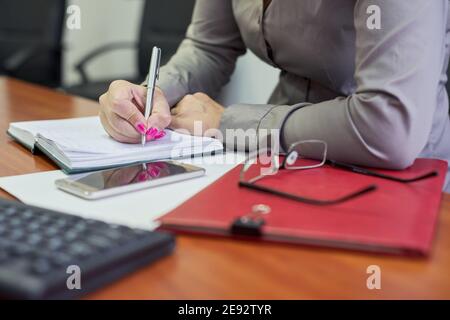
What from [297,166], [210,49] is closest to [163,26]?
[210,49]

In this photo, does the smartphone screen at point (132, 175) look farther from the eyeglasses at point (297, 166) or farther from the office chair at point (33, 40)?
the office chair at point (33, 40)

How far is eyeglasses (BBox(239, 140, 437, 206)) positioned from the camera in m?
0.61

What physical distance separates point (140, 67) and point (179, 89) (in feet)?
5.37

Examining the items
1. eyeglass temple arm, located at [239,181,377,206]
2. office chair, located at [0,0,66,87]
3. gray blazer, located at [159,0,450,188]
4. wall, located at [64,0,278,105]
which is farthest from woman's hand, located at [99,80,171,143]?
wall, located at [64,0,278,105]

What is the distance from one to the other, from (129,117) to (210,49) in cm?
49

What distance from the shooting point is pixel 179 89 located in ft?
3.50

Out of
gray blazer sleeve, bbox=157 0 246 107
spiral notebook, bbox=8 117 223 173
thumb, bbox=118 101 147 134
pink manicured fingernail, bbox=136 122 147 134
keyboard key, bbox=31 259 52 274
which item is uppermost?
gray blazer sleeve, bbox=157 0 246 107

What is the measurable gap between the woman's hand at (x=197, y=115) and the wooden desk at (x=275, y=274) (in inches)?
15.4

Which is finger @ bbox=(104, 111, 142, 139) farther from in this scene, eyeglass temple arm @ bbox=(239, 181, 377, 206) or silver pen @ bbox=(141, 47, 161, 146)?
eyeglass temple arm @ bbox=(239, 181, 377, 206)

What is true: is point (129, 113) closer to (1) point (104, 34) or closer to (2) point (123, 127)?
(2) point (123, 127)

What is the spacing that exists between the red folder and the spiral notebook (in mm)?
157

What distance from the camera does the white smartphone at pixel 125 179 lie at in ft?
2.06

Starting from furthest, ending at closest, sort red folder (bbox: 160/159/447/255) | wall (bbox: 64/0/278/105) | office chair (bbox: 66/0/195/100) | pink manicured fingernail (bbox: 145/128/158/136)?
wall (bbox: 64/0/278/105) < office chair (bbox: 66/0/195/100) < pink manicured fingernail (bbox: 145/128/158/136) < red folder (bbox: 160/159/447/255)

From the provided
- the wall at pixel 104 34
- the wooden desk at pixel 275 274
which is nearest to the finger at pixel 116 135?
the wooden desk at pixel 275 274
